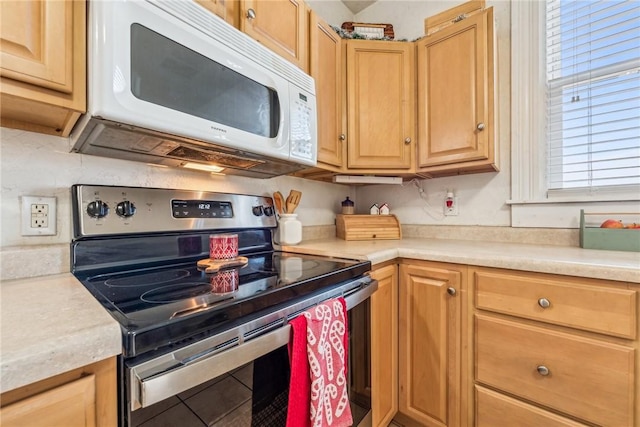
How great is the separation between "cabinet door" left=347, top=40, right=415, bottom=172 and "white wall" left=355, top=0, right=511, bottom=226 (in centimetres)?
37

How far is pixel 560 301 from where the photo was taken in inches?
37.4

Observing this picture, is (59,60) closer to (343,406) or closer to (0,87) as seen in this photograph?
(0,87)

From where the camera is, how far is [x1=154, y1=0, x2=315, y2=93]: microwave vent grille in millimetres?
814

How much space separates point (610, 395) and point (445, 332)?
49 cm

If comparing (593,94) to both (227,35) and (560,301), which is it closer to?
(560,301)

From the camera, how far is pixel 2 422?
37 centimetres

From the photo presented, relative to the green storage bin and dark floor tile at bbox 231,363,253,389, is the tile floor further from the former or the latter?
the green storage bin

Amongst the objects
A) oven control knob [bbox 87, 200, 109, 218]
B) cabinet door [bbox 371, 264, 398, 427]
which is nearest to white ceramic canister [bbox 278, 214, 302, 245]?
cabinet door [bbox 371, 264, 398, 427]

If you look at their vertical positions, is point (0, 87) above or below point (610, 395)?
above

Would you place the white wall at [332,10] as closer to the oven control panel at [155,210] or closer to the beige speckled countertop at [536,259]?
the oven control panel at [155,210]

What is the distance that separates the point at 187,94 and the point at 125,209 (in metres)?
Answer: 0.45

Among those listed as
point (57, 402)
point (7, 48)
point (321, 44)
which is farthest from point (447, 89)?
point (57, 402)

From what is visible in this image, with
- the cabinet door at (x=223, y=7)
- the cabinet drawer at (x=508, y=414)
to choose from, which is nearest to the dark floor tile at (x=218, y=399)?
the cabinet drawer at (x=508, y=414)

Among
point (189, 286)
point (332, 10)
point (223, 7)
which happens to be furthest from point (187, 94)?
point (332, 10)
